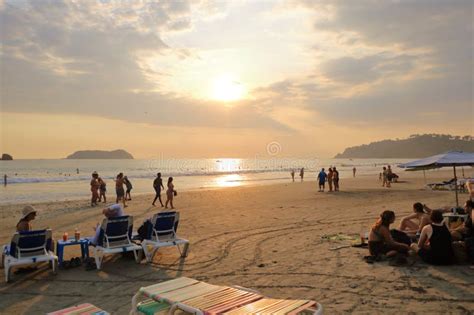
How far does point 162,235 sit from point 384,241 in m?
4.11

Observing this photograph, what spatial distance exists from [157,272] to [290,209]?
876 cm

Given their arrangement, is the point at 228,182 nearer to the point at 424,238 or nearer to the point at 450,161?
the point at 450,161

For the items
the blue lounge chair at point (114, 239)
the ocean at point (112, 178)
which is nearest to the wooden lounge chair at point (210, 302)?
the blue lounge chair at point (114, 239)

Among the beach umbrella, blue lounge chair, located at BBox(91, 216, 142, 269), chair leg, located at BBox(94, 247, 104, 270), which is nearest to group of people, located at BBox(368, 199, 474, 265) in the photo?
the beach umbrella

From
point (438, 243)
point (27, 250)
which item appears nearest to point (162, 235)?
point (27, 250)

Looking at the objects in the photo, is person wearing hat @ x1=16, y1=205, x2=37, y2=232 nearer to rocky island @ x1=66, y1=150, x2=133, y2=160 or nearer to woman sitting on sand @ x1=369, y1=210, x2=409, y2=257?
Result: woman sitting on sand @ x1=369, y1=210, x2=409, y2=257

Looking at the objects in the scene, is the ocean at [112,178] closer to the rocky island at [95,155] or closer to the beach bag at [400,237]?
the beach bag at [400,237]

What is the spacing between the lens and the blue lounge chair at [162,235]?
7.28 metres

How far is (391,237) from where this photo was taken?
673 cm

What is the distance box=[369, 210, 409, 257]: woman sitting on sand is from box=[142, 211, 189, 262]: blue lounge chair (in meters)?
3.46

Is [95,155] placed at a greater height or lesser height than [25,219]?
greater

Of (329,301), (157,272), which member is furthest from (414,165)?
(157,272)

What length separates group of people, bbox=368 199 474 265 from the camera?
6.16 metres

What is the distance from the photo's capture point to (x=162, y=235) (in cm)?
755
